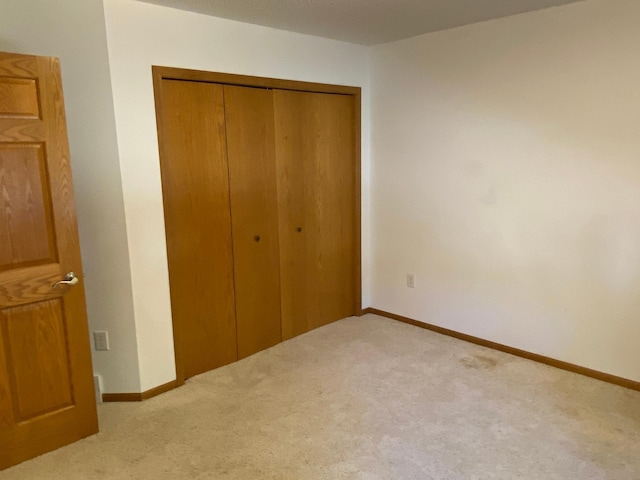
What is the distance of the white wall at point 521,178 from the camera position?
111 inches

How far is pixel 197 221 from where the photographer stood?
3.07 meters

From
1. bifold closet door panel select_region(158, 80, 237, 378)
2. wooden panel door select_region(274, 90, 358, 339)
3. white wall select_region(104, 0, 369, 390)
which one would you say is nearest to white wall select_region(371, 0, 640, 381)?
wooden panel door select_region(274, 90, 358, 339)

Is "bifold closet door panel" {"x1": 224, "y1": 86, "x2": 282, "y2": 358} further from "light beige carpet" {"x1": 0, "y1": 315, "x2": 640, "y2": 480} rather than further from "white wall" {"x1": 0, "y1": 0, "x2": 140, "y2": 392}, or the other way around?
"white wall" {"x1": 0, "y1": 0, "x2": 140, "y2": 392}

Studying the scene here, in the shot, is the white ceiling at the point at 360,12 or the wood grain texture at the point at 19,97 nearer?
the wood grain texture at the point at 19,97

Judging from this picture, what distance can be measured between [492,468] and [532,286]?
4.69 feet

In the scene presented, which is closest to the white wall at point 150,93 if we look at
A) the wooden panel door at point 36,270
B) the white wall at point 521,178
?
the wooden panel door at point 36,270

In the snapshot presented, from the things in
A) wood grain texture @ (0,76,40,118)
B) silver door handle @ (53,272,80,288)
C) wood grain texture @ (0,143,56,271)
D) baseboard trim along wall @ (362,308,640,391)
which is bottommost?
baseboard trim along wall @ (362,308,640,391)

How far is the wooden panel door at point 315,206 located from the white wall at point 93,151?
120 cm

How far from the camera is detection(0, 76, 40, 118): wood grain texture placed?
82.4 inches

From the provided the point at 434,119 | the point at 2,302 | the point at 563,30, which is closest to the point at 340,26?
the point at 434,119

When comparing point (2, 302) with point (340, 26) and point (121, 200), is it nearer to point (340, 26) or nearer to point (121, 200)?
point (121, 200)

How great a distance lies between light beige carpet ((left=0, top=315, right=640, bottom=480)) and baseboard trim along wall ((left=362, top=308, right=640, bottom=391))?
61 millimetres

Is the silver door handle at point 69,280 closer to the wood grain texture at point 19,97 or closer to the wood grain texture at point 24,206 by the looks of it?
the wood grain texture at point 24,206

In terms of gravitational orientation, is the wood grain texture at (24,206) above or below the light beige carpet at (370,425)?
above
